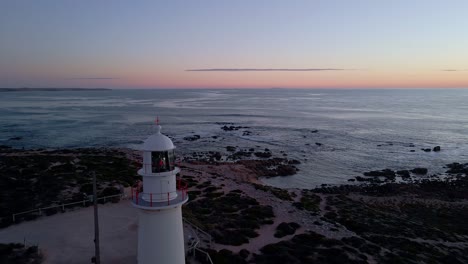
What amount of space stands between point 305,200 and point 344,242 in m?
10.2

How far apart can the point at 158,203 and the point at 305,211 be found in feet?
57.8

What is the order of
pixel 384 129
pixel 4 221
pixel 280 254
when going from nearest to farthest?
pixel 280 254 → pixel 4 221 → pixel 384 129

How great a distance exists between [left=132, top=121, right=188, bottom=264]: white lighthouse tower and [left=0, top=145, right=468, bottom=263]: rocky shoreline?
20.6 ft

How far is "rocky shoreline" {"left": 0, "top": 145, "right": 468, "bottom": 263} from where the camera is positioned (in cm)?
1673

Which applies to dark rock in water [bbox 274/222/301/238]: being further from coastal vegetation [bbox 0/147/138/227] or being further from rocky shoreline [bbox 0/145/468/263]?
coastal vegetation [bbox 0/147/138/227]

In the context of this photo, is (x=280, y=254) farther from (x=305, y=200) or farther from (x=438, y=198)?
(x=438, y=198)

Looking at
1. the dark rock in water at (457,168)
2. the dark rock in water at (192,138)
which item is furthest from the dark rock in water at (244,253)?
the dark rock in water at (192,138)

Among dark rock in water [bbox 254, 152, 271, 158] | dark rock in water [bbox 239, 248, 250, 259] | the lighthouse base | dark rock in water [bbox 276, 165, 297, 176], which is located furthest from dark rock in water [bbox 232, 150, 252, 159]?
the lighthouse base

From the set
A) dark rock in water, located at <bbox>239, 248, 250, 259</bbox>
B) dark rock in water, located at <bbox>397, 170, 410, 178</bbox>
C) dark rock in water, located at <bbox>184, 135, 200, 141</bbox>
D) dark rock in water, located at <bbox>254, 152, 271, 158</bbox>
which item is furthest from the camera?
dark rock in water, located at <bbox>184, 135, 200, 141</bbox>

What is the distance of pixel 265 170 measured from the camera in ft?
135

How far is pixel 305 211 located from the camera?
23531mm

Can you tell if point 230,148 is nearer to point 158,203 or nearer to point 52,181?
point 52,181

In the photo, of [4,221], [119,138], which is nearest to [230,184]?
[4,221]

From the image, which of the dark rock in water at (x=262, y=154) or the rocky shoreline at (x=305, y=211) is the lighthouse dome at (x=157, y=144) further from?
the dark rock in water at (x=262, y=154)
